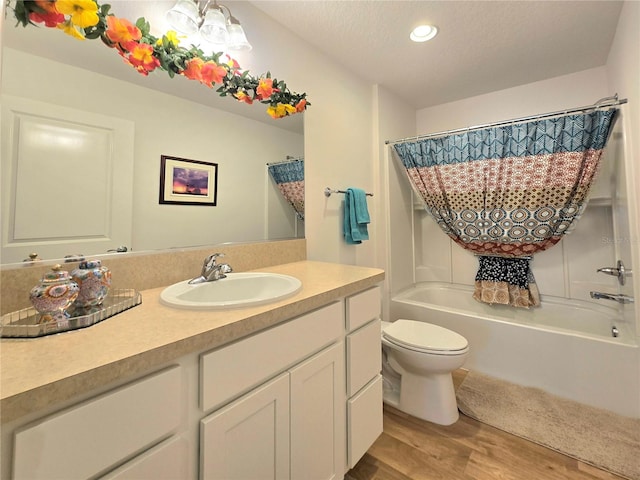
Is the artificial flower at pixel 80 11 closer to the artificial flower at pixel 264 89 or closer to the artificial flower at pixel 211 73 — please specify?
the artificial flower at pixel 211 73

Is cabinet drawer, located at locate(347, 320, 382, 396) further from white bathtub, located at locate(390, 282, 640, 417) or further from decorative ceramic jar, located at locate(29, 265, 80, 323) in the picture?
white bathtub, located at locate(390, 282, 640, 417)

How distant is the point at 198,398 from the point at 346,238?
4.85ft

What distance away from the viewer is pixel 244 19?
144cm

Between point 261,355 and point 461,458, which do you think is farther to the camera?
point 461,458

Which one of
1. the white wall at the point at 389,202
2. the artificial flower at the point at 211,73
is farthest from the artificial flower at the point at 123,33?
the white wall at the point at 389,202

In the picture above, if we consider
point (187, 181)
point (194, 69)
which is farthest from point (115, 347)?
point (194, 69)

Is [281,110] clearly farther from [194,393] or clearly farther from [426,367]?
[426,367]

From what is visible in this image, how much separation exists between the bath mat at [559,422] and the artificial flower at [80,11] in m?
2.47

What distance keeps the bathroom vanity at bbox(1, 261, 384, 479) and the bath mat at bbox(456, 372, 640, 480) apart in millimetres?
1030

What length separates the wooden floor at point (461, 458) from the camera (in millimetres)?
1235

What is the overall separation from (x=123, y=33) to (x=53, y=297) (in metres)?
0.92

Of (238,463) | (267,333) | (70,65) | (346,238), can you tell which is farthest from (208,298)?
(346,238)

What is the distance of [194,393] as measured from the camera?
2.10 feet

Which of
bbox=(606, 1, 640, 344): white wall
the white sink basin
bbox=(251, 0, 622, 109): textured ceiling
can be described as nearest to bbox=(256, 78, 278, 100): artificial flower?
bbox=(251, 0, 622, 109): textured ceiling
